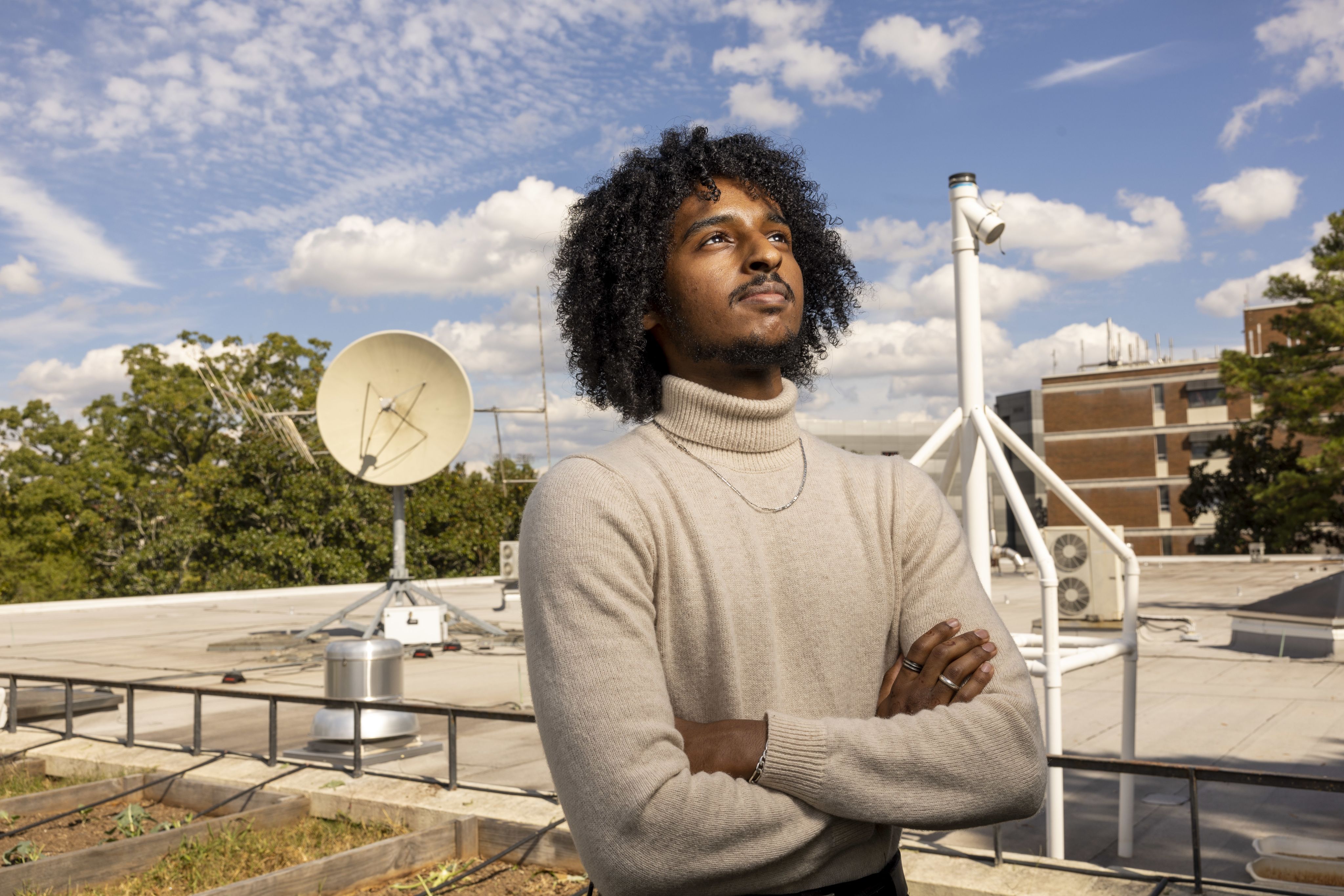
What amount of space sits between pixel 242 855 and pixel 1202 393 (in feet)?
241

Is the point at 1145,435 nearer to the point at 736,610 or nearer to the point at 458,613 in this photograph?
the point at 458,613

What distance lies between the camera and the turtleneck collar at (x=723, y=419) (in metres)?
1.93

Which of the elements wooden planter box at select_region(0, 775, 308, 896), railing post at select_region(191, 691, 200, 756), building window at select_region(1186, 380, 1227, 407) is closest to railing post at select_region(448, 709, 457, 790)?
wooden planter box at select_region(0, 775, 308, 896)

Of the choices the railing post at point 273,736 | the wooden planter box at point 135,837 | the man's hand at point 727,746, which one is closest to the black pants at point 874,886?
the man's hand at point 727,746

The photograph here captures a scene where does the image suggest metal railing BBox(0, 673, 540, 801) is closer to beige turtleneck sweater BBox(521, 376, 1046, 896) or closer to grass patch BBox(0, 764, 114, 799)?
grass patch BBox(0, 764, 114, 799)

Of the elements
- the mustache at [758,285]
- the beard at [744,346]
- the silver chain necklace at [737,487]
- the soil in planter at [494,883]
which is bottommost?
the soil in planter at [494,883]

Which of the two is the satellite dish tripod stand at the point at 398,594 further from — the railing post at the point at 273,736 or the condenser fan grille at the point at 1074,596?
the condenser fan grille at the point at 1074,596

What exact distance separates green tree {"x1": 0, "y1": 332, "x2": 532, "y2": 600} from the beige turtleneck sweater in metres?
30.2

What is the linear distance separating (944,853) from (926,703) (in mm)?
3024

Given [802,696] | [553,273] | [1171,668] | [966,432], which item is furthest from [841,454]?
[1171,668]

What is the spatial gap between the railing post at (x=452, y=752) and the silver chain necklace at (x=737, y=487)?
4095 millimetres

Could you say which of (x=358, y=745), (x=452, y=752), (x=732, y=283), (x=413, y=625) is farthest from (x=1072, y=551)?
(x=732, y=283)

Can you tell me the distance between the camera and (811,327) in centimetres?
250

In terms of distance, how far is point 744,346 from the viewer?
188cm
